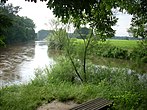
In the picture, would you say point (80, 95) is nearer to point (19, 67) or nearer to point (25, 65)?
point (19, 67)

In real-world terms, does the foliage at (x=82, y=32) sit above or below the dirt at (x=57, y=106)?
above

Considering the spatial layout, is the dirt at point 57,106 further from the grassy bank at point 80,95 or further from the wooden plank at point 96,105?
the wooden plank at point 96,105

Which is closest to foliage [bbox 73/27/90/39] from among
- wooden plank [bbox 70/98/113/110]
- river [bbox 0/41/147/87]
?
river [bbox 0/41/147/87]

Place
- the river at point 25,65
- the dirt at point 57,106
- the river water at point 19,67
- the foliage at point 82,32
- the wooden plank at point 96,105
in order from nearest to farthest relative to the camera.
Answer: the wooden plank at point 96,105 < the dirt at point 57,106 < the foliage at point 82,32 < the river at point 25,65 < the river water at point 19,67

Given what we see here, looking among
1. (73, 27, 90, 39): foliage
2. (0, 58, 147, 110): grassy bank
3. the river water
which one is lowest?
the river water

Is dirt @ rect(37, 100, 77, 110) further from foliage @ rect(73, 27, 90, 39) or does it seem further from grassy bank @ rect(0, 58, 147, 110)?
foliage @ rect(73, 27, 90, 39)

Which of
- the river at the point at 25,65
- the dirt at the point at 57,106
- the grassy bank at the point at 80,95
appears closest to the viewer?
the grassy bank at the point at 80,95

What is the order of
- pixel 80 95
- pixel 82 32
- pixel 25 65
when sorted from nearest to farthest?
pixel 80 95 → pixel 82 32 → pixel 25 65

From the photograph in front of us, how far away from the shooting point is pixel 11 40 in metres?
77.3

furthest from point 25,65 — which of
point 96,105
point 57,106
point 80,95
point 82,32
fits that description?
point 96,105

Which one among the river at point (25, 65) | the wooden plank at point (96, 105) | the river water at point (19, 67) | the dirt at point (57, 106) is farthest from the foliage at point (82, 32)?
the wooden plank at point (96, 105)

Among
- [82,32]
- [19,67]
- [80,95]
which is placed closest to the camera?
[80,95]

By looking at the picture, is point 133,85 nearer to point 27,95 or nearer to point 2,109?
point 27,95

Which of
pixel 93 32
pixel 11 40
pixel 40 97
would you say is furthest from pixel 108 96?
pixel 11 40
